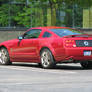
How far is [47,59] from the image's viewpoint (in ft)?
48.7

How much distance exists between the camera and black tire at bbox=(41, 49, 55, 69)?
48.3 feet

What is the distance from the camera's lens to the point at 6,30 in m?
28.6

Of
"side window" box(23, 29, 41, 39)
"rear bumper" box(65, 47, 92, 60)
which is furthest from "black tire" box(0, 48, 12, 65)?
"rear bumper" box(65, 47, 92, 60)

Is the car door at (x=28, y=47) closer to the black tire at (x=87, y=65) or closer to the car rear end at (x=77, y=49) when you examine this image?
the car rear end at (x=77, y=49)

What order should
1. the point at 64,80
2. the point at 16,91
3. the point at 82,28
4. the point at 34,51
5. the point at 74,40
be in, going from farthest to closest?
1. the point at 82,28
2. the point at 34,51
3. the point at 74,40
4. the point at 64,80
5. the point at 16,91

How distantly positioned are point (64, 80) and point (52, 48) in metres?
3.69

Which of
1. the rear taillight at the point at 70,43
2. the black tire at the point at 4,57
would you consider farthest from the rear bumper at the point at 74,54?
the black tire at the point at 4,57

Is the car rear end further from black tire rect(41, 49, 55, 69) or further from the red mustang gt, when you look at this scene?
black tire rect(41, 49, 55, 69)

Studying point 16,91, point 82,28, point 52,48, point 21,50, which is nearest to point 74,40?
point 52,48

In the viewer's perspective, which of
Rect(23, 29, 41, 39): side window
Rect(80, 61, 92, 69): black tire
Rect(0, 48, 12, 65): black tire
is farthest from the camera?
Rect(0, 48, 12, 65): black tire

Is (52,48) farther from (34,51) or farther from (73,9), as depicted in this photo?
(73,9)

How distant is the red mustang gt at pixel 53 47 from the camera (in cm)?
1440

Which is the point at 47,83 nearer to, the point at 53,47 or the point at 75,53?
the point at 75,53

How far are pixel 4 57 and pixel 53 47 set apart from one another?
291 cm
